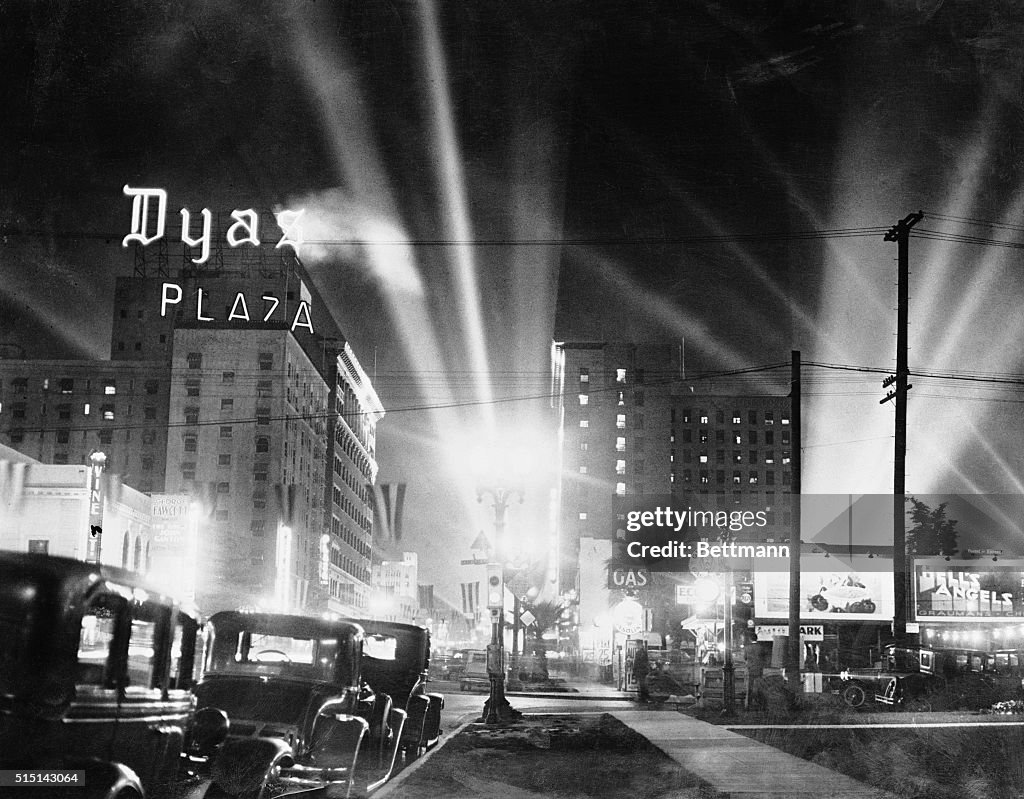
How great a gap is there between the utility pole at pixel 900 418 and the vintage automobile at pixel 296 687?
27.0 m

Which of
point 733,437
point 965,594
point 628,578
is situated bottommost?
point 965,594

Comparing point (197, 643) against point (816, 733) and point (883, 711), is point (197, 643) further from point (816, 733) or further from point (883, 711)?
point (883, 711)

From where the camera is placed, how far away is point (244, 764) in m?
9.18

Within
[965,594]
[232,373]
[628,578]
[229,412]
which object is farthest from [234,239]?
[965,594]

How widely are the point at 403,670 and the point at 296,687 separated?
6096 mm

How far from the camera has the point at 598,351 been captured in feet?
485

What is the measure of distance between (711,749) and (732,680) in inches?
562

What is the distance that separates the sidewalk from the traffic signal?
6.35m

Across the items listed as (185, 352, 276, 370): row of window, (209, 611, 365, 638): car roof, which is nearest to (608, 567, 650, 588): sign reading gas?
(209, 611, 365, 638): car roof

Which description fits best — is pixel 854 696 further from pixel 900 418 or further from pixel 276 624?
pixel 276 624

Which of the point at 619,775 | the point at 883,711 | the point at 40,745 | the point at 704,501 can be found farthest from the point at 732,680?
the point at 704,501

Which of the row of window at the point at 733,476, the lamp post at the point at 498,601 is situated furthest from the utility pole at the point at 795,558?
the row of window at the point at 733,476

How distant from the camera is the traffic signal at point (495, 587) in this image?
2828 centimetres

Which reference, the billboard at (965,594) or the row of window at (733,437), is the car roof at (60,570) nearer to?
the billboard at (965,594)
